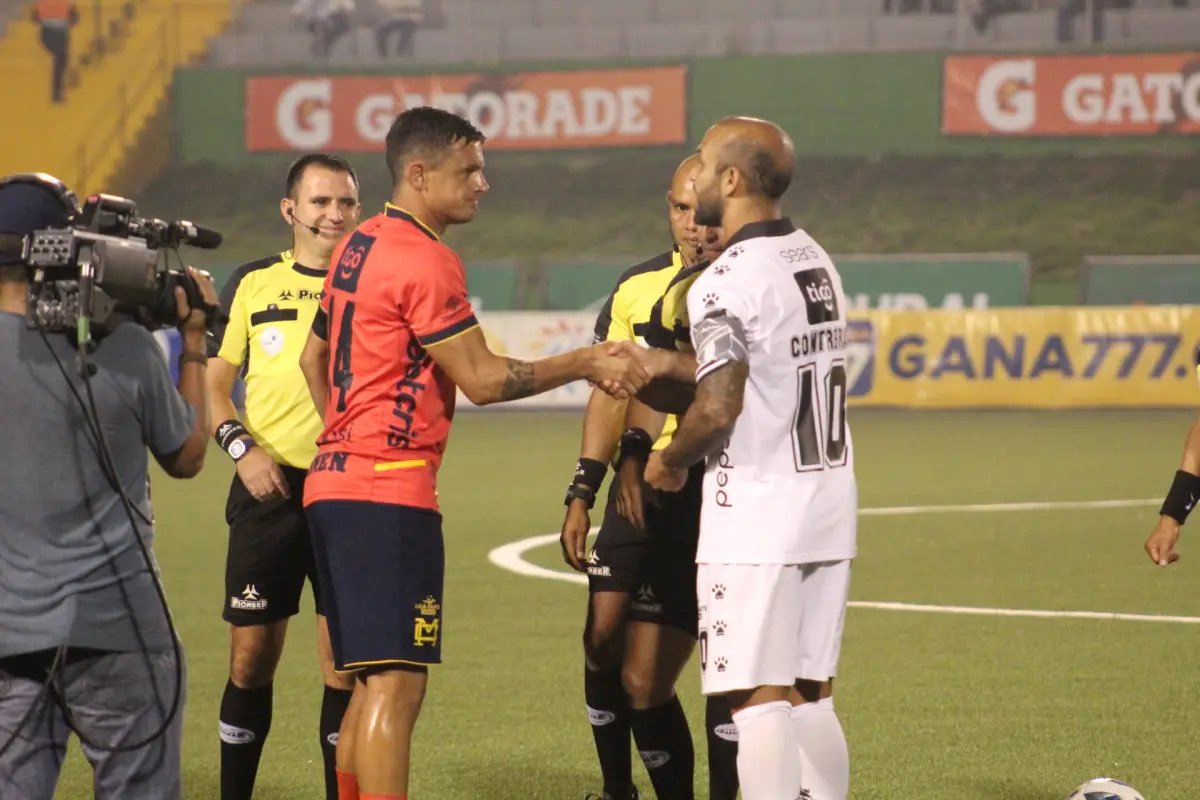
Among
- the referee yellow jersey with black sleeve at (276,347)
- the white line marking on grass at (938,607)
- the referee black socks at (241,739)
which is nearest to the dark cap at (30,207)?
the referee yellow jersey with black sleeve at (276,347)

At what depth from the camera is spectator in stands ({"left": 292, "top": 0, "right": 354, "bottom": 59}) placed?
3972cm

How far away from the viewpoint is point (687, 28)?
38812mm

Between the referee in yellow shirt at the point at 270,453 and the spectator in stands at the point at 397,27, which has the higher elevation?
the spectator in stands at the point at 397,27

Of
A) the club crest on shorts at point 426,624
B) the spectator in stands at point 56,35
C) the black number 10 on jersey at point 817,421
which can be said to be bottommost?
the club crest on shorts at point 426,624

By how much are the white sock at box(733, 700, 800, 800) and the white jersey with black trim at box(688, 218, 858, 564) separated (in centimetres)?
43

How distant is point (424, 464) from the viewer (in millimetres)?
5074

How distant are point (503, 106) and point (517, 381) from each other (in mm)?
34041

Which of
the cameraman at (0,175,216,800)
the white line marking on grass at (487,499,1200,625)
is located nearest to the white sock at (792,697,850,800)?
Answer: the cameraman at (0,175,216,800)

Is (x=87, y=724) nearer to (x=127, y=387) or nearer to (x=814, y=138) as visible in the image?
(x=127, y=387)

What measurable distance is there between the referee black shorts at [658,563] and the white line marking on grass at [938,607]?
4.36 metres

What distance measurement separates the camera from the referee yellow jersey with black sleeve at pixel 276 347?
20.7 ft

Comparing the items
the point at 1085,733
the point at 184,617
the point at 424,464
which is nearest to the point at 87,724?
the point at 424,464

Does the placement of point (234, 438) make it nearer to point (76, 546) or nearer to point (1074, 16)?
point (76, 546)

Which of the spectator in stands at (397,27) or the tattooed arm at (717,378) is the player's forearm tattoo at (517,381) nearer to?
the tattooed arm at (717,378)
